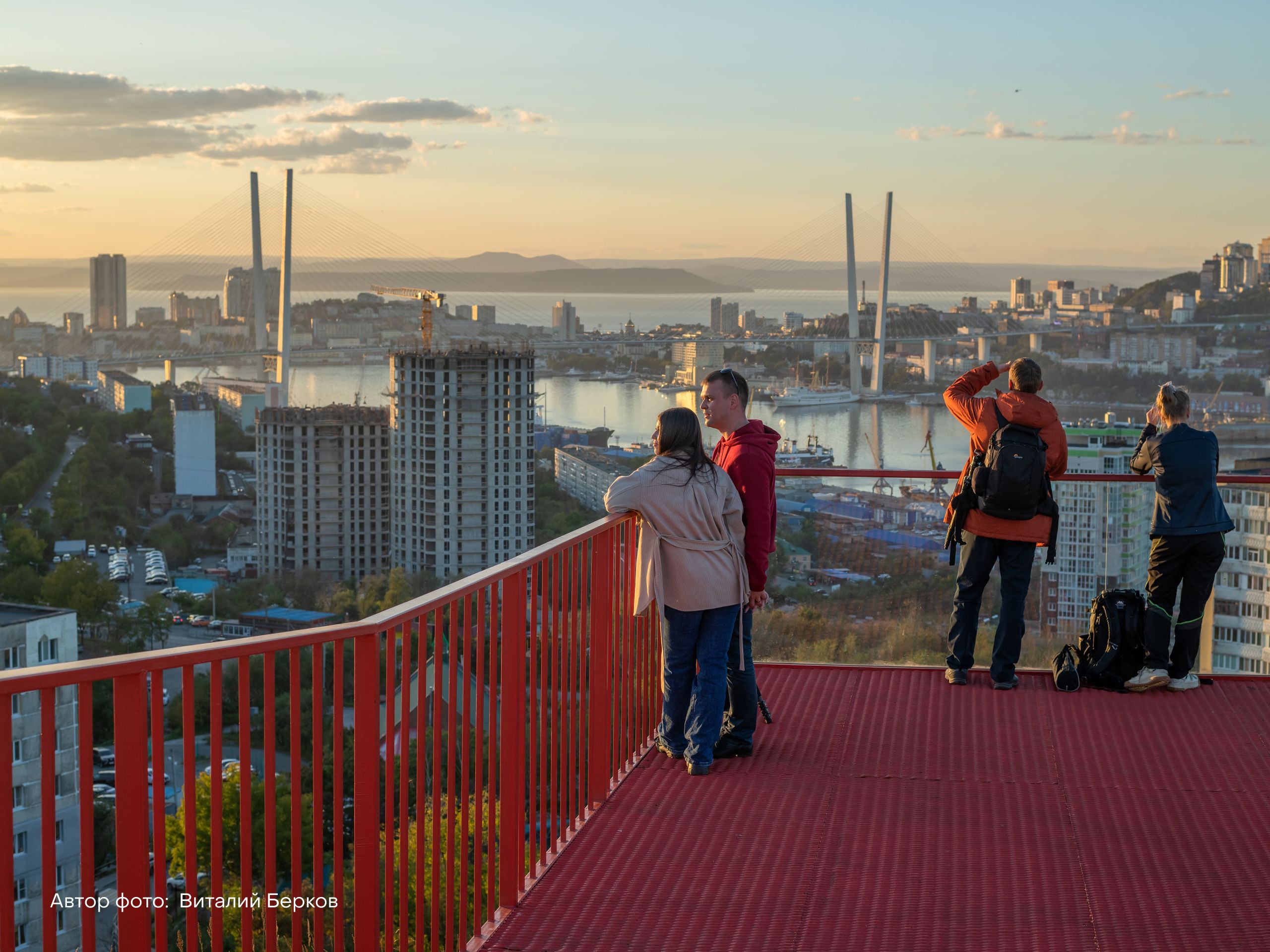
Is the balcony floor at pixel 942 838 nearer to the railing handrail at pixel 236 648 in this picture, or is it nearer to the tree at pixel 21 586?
the railing handrail at pixel 236 648

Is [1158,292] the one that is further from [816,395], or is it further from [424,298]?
[424,298]

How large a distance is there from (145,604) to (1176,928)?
43.9 metres

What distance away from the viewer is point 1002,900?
253 cm

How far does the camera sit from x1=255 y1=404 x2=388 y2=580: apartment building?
5588cm

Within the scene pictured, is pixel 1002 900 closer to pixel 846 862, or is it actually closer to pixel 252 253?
pixel 846 862

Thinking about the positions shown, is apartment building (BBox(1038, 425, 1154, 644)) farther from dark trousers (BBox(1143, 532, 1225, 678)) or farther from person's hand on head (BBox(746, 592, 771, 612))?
person's hand on head (BBox(746, 592, 771, 612))

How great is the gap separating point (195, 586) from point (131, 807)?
50.1 metres

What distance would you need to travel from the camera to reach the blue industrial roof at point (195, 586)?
47250 millimetres

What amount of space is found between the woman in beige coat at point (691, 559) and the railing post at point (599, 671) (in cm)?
10

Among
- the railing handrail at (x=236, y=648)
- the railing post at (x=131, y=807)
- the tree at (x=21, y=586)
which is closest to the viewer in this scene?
the railing handrail at (x=236, y=648)

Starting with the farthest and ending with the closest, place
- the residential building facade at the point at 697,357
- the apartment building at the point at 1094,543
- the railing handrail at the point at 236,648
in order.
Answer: the residential building facade at the point at 697,357 < the apartment building at the point at 1094,543 < the railing handrail at the point at 236,648

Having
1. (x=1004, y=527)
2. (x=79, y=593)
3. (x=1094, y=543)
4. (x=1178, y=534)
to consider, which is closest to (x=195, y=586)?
(x=79, y=593)

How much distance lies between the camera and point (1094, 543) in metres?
4.75

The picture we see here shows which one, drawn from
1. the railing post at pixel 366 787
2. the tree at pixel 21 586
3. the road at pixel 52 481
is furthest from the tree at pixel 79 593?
the railing post at pixel 366 787
